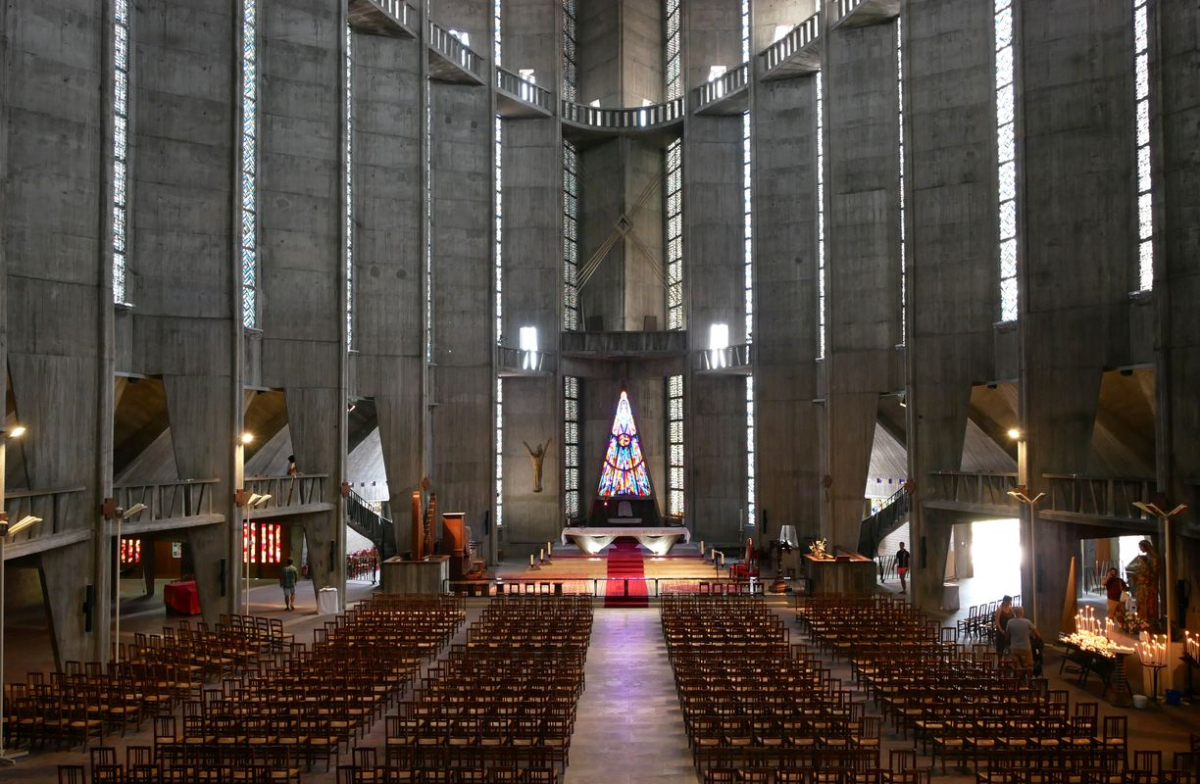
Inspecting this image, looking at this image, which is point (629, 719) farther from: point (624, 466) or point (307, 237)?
point (624, 466)

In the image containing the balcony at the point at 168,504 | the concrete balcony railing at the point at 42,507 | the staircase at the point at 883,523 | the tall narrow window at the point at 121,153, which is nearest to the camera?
the concrete balcony railing at the point at 42,507

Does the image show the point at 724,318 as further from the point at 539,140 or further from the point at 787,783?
the point at 787,783

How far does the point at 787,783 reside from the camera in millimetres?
9719

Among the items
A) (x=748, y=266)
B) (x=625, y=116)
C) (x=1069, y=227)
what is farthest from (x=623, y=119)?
(x=1069, y=227)

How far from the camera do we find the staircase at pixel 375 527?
31.8 meters

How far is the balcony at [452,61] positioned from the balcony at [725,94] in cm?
873

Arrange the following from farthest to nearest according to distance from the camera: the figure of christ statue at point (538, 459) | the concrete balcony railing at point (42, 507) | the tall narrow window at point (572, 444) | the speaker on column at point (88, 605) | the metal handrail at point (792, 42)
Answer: the tall narrow window at point (572, 444)
the figure of christ statue at point (538, 459)
the metal handrail at point (792, 42)
the speaker on column at point (88, 605)
the concrete balcony railing at point (42, 507)

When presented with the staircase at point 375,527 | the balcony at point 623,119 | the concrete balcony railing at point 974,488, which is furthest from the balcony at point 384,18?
the concrete balcony railing at point 974,488

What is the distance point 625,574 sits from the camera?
3209 cm

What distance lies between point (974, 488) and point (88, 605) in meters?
20.6

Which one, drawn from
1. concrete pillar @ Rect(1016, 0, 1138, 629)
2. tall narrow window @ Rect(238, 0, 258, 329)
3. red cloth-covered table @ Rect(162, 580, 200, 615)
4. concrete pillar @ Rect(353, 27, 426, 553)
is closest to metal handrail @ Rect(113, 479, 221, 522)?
red cloth-covered table @ Rect(162, 580, 200, 615)

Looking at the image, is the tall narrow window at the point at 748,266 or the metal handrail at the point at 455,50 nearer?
the metal handrail at the point at 455,50

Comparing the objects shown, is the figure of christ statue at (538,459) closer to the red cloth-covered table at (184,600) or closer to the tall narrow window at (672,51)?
the red cloth-covered table at (184,600)

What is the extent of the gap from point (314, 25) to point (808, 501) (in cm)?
2278
